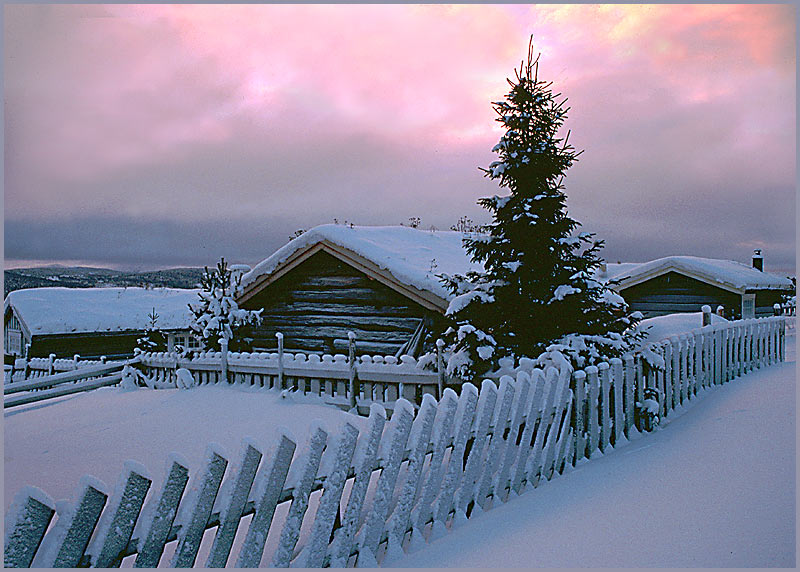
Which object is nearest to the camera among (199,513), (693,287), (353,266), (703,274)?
(199,513)

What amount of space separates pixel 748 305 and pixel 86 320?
94.7 feet

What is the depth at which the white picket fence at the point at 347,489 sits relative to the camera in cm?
233

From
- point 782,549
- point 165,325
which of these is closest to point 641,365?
point 782,549

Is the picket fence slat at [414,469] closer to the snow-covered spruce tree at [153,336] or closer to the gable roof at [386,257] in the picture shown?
the gable roof at [386,257]

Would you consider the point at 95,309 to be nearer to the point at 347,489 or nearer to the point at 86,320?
the point at 86,320

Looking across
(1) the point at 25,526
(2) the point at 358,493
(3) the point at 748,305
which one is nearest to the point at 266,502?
(2) the point at 358,493

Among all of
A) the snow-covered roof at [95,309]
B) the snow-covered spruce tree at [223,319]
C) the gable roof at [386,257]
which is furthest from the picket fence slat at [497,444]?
the snow-covered roof at [95,309]

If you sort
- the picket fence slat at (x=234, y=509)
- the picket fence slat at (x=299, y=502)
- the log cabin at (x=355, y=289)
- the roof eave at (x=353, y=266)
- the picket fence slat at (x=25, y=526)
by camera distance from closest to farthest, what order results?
the picket fence slat at (x=25, y=526)
the picket fence slat at (x=234, y=509)
the picket fence slat at (x=299, y=502)
the roof eave at (x=353, y=266)
the log cabin at (x=355, y=289)

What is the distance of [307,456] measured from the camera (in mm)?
2963


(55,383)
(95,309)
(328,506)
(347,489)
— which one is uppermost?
(95,309)

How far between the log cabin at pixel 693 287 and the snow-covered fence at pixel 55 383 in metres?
16.6

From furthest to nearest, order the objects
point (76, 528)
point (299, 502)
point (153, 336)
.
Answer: point (153, 336) → point (299, 502) → point (76, 528)

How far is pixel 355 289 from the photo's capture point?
11.3 m

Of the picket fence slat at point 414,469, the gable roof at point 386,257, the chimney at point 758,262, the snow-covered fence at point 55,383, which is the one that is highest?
the chimney at point 758,262
